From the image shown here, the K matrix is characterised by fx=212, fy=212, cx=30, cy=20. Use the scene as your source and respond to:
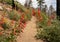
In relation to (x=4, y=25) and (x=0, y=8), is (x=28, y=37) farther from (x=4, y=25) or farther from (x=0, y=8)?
(x=0, y=8)

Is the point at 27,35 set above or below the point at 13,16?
below

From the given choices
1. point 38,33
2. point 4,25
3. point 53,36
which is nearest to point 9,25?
point 4,25

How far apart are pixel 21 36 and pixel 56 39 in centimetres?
177

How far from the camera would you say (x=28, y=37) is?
9.64 m

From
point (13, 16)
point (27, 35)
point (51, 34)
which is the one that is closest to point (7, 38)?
point (27, 35)

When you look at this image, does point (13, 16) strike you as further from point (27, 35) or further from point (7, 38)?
point (7, 38)

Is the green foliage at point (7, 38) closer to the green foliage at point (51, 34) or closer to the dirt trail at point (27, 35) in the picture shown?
the dirt trail at point (27, 35)

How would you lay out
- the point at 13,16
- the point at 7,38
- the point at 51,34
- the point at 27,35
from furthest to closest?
1. the point at 13,16
2. the point at 27,35
3. the point at 51,34
4. the point at 7,38

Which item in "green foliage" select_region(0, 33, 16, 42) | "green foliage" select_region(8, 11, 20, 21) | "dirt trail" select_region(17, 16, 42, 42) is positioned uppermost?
"green foliage" select_region(8, 11, 20, 21)

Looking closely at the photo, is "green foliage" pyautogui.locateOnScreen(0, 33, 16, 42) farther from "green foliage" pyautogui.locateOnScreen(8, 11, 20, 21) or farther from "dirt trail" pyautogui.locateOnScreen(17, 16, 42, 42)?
"green foliage" pyautogui.locateOnScreen(8, 11, 20, 21)

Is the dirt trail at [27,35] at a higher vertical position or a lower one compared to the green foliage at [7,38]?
lower

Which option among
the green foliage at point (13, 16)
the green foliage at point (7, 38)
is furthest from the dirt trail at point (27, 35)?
the green foliage at point (13, 16)

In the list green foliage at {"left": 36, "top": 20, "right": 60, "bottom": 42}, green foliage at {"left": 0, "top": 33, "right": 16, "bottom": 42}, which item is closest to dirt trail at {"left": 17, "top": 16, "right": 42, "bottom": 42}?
green foliage at {"left": 36, "top": 20, "right": 60, "bottom": 42}

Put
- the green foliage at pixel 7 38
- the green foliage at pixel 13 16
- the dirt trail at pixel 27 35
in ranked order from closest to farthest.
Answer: the green foliage at pixel 7 38 → the dirt trail at pixel 27 35 → the green foliage at pixel 13 16
